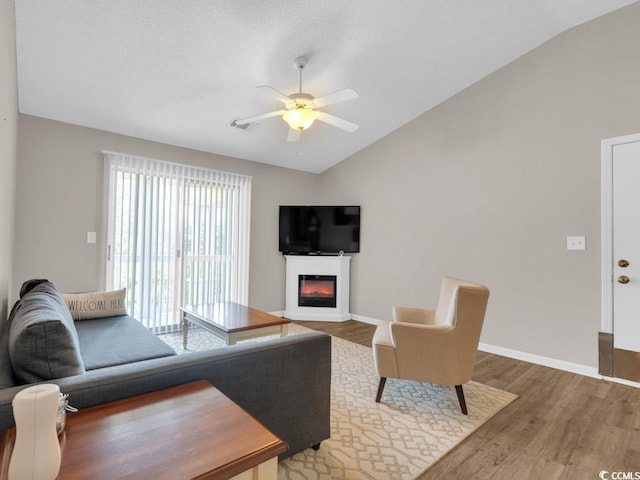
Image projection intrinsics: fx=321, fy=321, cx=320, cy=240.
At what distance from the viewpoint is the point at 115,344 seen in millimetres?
2254

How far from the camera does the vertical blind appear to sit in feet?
12.1

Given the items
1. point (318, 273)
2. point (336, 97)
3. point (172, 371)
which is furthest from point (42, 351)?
point (318, 273)

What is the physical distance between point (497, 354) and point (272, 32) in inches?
151

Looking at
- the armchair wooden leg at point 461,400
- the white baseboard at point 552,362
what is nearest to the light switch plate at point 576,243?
the white baseboard at point 552,362

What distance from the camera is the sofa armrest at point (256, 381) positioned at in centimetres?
113

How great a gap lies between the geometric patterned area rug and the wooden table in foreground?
864 mm

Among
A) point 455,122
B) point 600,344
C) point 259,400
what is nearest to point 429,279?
point 600,344

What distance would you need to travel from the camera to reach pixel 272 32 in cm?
257

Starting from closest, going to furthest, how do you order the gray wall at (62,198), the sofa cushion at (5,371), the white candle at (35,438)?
the white candle at (35,438), the sofa cushion at (5,371), the gray wall at (62,198)

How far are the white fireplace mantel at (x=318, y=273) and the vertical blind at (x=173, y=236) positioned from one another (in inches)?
28.4

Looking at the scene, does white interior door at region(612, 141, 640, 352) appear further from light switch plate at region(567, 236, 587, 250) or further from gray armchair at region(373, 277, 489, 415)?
gray armchair at region(373, 277, 489, 415)

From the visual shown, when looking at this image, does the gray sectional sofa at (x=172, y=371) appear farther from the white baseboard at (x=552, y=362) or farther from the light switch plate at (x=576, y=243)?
the light switch plate at (x=576, y=243)

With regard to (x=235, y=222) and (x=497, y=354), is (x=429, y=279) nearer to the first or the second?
(x=497, y=354)

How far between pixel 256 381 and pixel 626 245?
329cm
